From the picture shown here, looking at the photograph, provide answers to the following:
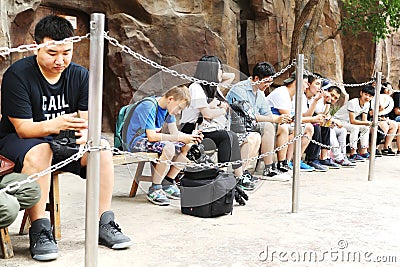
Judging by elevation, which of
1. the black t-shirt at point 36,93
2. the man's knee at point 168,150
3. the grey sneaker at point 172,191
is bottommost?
the grey sneaker at point 172,191

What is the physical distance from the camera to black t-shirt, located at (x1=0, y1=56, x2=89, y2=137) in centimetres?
262

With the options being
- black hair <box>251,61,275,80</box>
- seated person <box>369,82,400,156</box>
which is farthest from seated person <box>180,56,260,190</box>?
seated person <box>369,82,400,156</box>

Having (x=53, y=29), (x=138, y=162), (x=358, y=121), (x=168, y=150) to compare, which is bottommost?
(x=138, y=162)

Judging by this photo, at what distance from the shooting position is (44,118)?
8.98 feet

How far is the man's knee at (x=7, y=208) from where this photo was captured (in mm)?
2143

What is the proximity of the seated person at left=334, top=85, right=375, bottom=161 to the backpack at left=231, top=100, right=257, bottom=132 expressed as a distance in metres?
2.12

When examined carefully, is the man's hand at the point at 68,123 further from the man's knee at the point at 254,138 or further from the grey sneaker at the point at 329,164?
the grey sneaker at the point at 329,164

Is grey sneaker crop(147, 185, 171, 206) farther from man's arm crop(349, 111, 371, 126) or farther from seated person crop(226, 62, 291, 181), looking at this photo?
man's arm crop(349, 111, 371, 126)

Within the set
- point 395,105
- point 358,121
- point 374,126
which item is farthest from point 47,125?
point 395,105

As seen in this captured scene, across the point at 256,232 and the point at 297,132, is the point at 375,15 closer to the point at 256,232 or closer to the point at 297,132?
the point at 297,132

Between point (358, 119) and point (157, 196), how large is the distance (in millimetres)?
3768

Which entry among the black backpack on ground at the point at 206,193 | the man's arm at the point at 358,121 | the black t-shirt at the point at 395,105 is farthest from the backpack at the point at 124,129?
the black t-shirt at the point at 395,105

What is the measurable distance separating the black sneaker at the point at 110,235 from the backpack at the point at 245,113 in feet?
6.42

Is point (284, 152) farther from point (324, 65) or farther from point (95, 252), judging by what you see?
point (324, 65)
